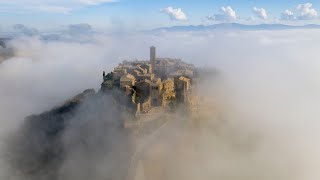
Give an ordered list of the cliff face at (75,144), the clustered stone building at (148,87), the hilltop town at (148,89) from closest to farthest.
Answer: the hilltop town at (148,89)
the clustered stone building at (148,87)
the cliff face at (75,144)

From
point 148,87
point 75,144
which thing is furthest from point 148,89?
point 75,144

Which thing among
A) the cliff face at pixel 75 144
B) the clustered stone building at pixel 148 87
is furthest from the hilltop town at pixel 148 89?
the cliff face at pixel 75 144

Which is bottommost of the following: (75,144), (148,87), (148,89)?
(75,144)

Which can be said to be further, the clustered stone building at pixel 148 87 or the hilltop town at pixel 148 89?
the clustered stone building at pixel 148 87

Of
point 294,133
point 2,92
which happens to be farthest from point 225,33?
point 2,92

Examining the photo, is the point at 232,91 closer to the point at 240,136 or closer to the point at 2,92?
the point at 240,136

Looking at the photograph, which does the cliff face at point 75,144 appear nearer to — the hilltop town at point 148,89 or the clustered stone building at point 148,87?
the hilltop town at point 148,89

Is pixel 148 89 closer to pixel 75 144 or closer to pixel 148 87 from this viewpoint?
pixel 148 87

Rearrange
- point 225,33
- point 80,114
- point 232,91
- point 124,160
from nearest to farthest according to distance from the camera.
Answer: point 124,160
point 80,114
point 232,91
point 225,33
